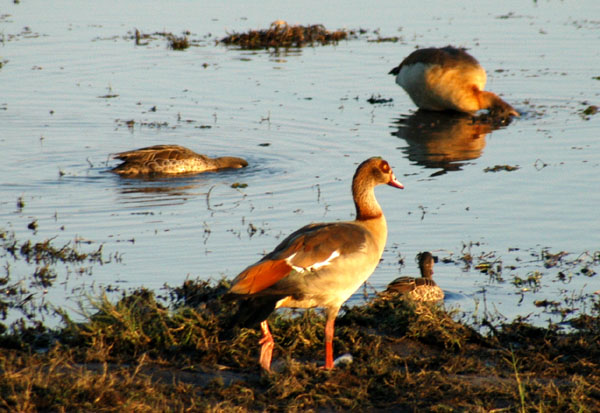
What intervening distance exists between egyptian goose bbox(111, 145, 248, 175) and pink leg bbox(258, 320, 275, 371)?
6.86 metres

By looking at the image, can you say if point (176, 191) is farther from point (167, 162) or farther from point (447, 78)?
point (447, 78)

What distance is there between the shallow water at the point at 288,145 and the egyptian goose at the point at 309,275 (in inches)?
75.4

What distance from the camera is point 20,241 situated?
927cm

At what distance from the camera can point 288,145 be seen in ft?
45.0

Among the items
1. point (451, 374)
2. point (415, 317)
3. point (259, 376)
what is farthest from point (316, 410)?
point (415, 317)

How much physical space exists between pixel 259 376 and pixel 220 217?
4.68 m

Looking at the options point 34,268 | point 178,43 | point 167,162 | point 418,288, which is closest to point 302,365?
point 418,288

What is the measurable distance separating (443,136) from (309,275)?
9444mm

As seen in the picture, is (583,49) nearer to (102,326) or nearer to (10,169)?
(10,169)

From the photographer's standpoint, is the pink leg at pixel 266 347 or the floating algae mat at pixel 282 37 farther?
the floating algae mat at pixel 282 37

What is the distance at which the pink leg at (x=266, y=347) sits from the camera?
5.88 m

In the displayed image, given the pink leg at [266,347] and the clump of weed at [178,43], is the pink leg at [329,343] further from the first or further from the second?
the clump of weed at [178,43]

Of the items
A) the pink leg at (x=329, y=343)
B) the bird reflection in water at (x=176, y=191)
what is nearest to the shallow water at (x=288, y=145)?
the bird reflection in water at (x=176, y=191)

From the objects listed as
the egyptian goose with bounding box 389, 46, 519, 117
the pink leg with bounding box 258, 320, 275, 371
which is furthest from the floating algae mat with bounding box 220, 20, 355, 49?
the pink leg with bounding box 258, 320, 275, 371
